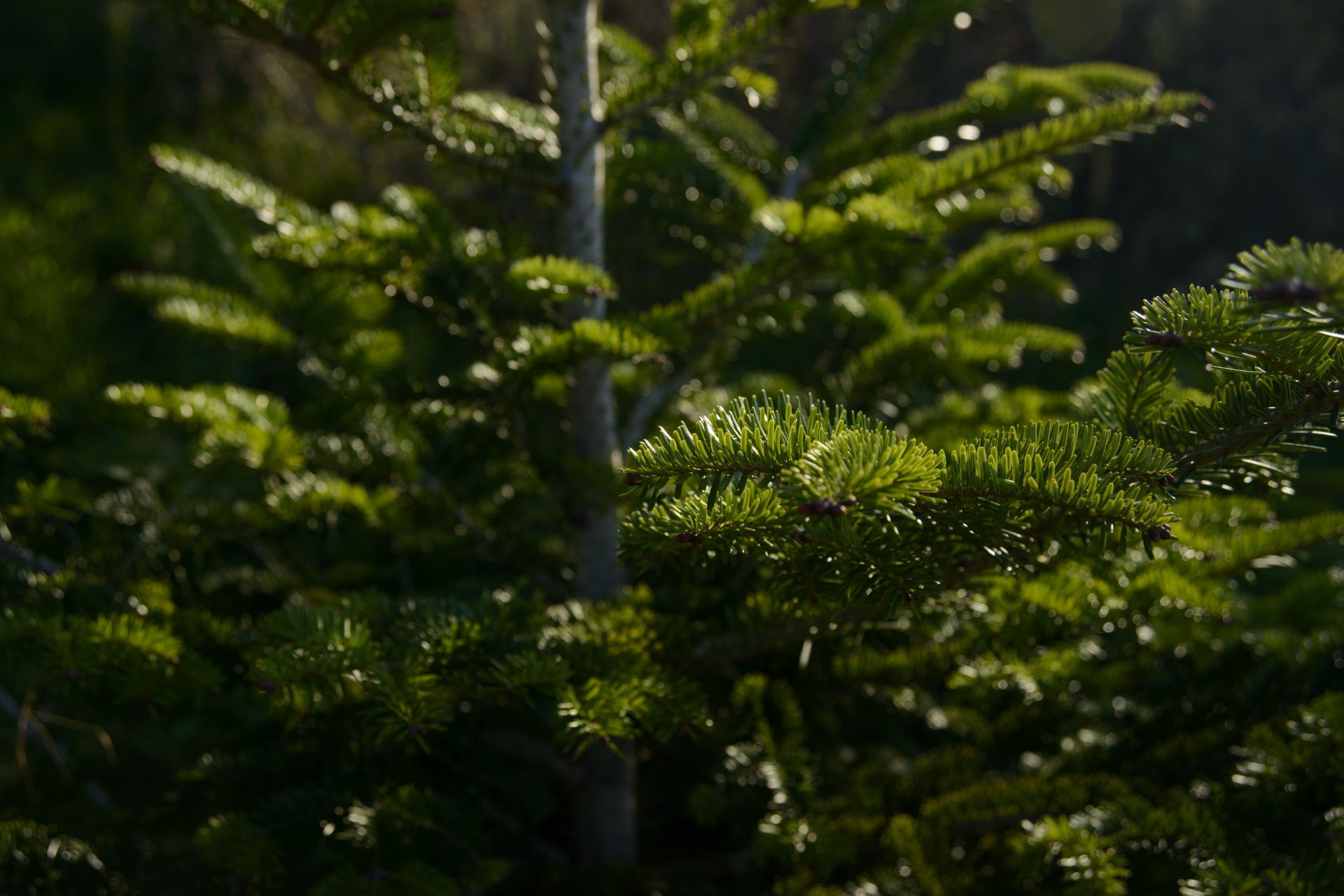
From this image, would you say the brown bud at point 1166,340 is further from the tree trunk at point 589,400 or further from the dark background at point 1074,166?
the dark background at point 1074,166

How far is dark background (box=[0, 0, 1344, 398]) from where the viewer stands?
119 inches

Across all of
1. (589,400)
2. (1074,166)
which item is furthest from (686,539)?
(1074,166)

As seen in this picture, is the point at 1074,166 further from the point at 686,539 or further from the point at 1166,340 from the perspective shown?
the point at 686,539

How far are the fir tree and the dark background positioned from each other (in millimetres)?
1971

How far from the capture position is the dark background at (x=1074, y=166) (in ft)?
9.93

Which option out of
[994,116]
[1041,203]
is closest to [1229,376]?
[994,116]

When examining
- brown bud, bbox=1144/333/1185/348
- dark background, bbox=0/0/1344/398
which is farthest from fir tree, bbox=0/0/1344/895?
dark background, bbox=0/0/1344/398

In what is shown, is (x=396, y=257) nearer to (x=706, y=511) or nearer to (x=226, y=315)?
(x=226, y=315)

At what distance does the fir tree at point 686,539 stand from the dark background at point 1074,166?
1.97 metres

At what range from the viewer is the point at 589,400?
994 millimetres

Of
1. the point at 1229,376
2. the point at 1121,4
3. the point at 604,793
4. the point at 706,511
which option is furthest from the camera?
the point at 1121,4

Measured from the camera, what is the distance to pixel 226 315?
3.51 feet

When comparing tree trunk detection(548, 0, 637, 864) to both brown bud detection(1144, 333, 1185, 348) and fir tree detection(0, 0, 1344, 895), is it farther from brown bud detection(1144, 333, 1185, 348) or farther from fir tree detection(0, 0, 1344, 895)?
brown bud detection(1144, 333, 1185, 348)

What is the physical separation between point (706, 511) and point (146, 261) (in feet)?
9.90
